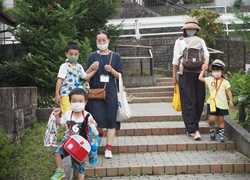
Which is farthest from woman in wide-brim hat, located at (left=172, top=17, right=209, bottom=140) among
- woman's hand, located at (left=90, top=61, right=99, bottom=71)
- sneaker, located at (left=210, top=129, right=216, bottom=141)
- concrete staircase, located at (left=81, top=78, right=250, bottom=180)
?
woman's hand, located at (left=90, top=61, right=99, bottom=71)

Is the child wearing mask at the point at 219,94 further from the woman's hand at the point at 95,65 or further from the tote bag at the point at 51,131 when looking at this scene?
the tote bag at the point at 51,131

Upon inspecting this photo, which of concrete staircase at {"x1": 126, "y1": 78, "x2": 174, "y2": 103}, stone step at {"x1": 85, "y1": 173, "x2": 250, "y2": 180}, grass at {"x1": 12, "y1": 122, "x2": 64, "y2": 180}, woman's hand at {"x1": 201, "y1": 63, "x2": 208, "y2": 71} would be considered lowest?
stone step at {"x1": 85, "y1": 173, "x2": 250, "y2": 180}

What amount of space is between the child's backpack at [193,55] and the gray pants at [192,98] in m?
0.17


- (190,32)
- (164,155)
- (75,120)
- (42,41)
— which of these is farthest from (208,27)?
(75,120)

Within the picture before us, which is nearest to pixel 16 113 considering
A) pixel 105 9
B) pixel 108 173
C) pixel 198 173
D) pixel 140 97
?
pixel 108 173

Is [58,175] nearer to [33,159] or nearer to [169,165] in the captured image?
[33,159]

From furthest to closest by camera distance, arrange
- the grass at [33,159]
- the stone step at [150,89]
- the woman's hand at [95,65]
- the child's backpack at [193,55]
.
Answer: the stone step at [150,89] → the child's backpack at [193,55] → the woman's hand at [95,65] → the grass at [33,159]

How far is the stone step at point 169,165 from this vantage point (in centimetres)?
576

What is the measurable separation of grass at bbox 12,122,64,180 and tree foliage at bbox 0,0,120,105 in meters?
2.38

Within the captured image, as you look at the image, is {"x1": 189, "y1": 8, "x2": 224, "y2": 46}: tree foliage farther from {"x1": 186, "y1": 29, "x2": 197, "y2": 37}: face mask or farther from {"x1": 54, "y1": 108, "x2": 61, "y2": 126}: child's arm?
{"x1": 54, "y1": 108, "x2": 61, "y2": 126}: child's arm

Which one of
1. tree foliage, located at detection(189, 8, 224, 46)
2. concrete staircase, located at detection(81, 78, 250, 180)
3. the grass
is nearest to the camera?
the grass

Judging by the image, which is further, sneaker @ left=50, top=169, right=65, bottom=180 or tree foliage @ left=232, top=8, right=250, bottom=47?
tree foliage @ left=232, top=8, right=250, bottom=47

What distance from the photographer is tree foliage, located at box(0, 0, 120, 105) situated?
9711 mm

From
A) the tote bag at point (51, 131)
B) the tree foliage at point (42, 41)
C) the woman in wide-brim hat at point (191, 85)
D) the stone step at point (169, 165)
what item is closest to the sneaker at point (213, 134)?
the woman in wide-brim hat at point (191, 85)
